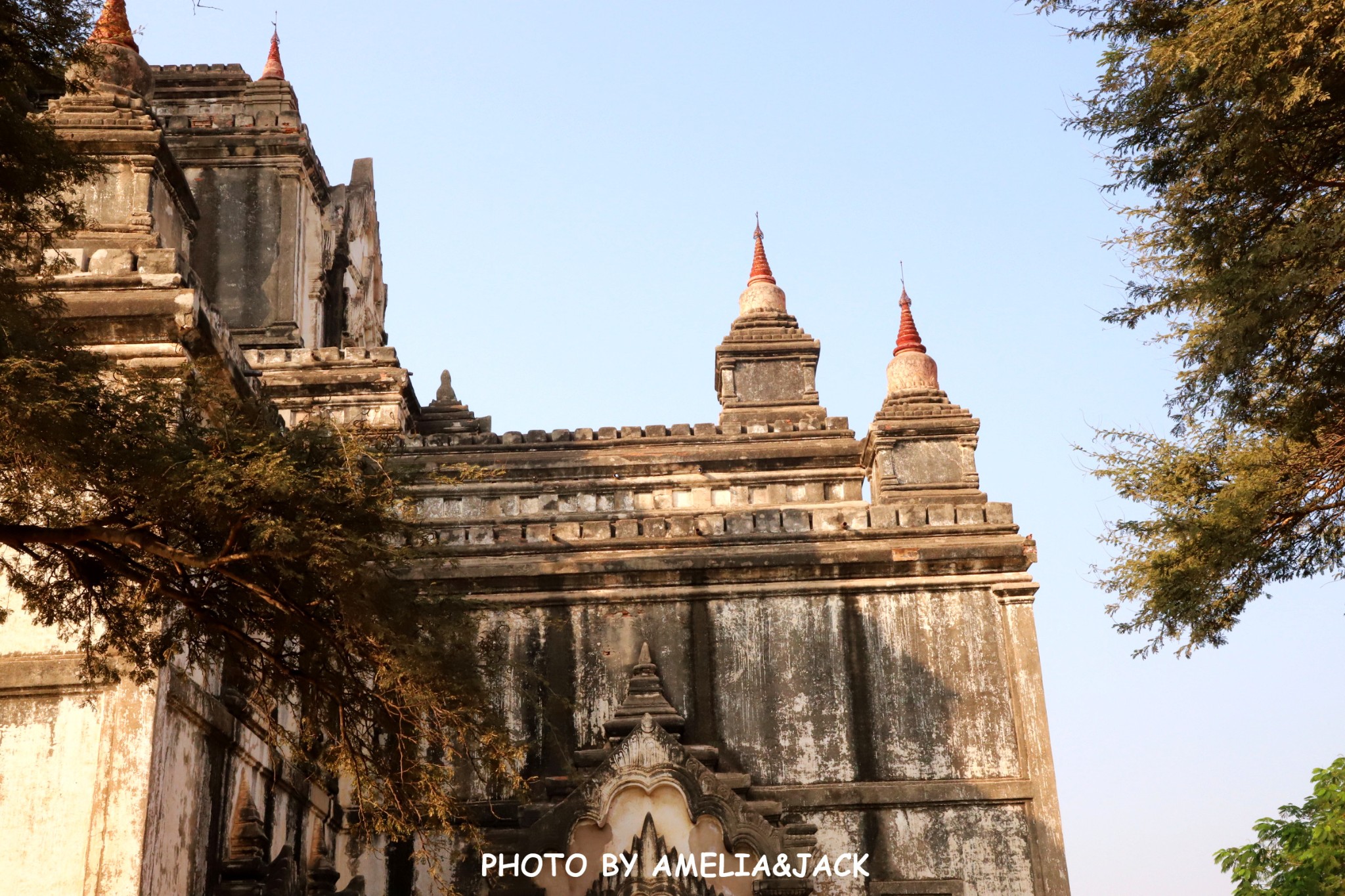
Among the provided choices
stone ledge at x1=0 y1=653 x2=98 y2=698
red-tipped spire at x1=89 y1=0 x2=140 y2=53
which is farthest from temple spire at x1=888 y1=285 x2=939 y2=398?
stone ledge at x1=0 y1=653 x2=98 y2=698

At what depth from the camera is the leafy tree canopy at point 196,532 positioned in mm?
9453

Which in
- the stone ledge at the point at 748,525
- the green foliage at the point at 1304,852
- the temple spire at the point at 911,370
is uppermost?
the temple spire at the point at 911,370

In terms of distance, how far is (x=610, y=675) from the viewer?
17672 mm

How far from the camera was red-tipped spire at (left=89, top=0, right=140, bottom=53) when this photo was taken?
19.1 metres

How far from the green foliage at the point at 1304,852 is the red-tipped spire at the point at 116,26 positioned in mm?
18286

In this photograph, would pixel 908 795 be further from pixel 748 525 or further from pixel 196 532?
pixel 196 532

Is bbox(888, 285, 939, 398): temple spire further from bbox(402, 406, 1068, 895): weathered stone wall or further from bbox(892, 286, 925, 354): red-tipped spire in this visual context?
bbox(402, 406, 1068, 895): weathered stone wall

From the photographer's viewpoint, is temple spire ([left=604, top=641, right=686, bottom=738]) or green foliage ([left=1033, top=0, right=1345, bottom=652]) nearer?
green foliage ([left=1033, top=0, right=1345, bottom=652])

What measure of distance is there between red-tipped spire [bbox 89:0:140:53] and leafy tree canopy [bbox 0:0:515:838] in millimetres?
8361

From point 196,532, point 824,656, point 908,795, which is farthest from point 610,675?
point 196,532

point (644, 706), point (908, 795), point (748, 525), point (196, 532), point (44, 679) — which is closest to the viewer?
point (196, 532)

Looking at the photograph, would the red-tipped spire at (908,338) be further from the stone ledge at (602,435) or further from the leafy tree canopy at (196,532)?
the leafy tree canopy at (196,532)

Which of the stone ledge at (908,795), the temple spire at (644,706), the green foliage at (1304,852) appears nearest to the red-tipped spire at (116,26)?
the temple spire at (644,706)

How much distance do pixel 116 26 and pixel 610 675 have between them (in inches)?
406
